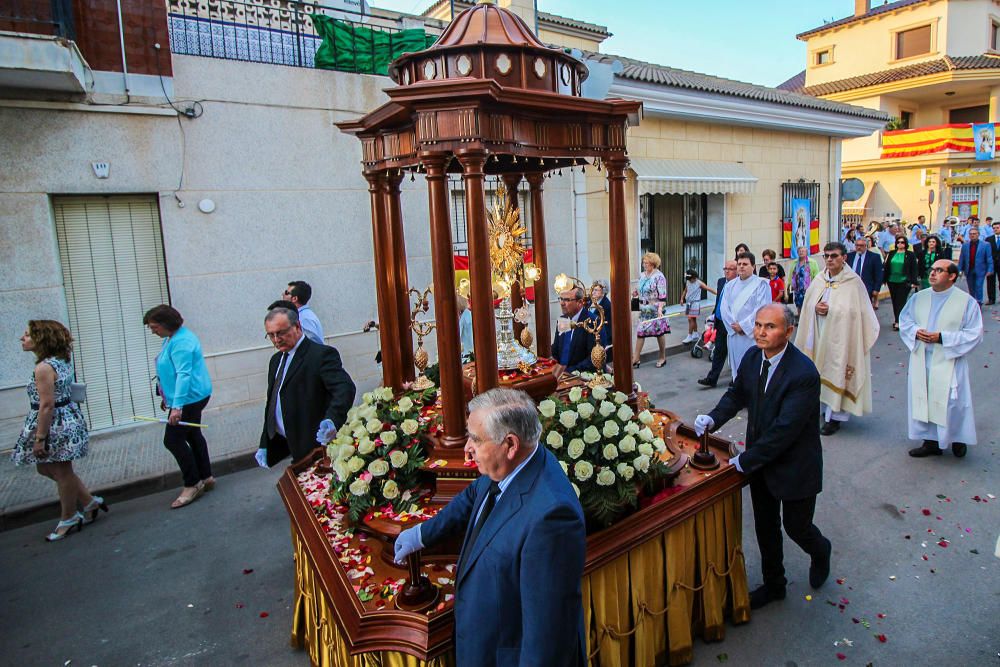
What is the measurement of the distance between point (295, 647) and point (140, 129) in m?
6.62

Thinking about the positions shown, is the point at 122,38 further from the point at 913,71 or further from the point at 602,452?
the point at 913,71

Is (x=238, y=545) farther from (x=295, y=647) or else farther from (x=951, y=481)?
(x=951, y=481)

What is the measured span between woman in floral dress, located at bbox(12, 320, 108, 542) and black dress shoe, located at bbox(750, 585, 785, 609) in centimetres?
501

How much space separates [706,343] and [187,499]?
774 centimetres

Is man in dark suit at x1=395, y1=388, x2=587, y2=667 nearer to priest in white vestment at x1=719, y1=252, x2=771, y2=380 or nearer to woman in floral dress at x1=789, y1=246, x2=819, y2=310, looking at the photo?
priest in white vestment at x1=719, y1=252, x2=771, y2=380

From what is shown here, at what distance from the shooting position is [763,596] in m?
3.78

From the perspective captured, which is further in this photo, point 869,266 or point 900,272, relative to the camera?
point 900,272

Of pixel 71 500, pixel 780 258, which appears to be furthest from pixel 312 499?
pixel 780 258

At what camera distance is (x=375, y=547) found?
10.3 ft

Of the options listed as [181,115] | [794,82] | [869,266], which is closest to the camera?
[181,115]

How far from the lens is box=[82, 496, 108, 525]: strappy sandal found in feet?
17.9

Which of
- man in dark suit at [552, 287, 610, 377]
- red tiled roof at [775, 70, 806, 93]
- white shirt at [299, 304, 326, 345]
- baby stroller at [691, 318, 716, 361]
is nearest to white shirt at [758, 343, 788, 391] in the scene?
man in dark suit at [552, 287, 610, 377]

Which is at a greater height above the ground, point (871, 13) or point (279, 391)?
point (871, 13)

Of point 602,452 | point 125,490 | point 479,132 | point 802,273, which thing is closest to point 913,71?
point 802,273
